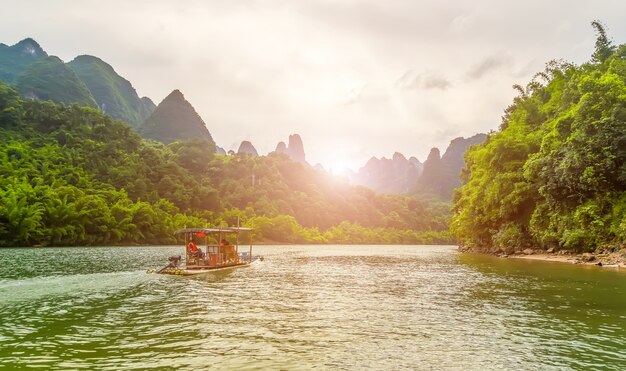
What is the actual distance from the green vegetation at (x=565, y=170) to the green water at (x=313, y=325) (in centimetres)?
1579

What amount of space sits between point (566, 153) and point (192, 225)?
82893 mm

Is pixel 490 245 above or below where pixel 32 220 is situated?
below

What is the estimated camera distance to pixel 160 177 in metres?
110

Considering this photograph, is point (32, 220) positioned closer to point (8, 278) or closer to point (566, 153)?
point (8, 278)

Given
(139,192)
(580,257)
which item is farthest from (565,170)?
(139,192)

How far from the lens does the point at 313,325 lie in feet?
45.1

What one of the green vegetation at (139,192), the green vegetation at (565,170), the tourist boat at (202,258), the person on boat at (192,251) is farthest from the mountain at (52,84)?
the green vegetation at (565,170)

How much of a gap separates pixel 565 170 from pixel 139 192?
89.1 m

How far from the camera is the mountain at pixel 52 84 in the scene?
536ft

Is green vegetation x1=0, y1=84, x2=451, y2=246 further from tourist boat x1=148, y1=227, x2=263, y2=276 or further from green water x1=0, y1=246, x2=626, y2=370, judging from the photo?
green water x1=0, y1=246, x2=626, y2=370

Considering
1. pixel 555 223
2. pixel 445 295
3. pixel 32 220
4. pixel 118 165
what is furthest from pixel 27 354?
pixel 118 165

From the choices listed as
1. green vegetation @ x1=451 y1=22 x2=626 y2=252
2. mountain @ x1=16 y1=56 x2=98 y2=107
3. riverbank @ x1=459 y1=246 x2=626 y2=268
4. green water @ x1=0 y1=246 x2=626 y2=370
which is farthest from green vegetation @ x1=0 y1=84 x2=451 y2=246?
riverbank @ x1=459 y1=246 x2=626 y2=268

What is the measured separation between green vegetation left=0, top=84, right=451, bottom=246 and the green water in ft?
162

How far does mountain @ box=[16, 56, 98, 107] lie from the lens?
163500mm
